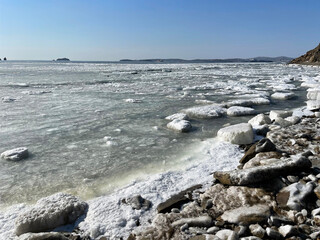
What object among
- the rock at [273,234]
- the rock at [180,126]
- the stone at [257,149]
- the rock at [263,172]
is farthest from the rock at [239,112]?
the rock at [273,234]

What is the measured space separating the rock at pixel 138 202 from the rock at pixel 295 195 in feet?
4.40

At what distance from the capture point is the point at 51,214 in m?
2.47

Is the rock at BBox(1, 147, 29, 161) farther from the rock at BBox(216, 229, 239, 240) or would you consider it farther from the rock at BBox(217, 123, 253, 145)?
the rock at BBox(217, 123, 253, 145)

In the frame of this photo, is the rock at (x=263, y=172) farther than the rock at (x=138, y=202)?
Yes

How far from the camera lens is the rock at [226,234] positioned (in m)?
2.01

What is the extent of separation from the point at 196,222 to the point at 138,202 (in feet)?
2.37

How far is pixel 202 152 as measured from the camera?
4.29 meters

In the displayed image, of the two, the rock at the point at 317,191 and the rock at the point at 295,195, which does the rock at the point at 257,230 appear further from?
the rock at the point at 317,191

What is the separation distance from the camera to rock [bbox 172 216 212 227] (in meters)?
2.28

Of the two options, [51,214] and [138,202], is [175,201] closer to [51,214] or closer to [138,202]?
[138,202]

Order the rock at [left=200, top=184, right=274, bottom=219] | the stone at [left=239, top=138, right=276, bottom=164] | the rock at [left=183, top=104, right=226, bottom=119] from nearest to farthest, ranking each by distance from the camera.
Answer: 1. the rock at [left=200, top=184, right=274, bottom=219]
2. the stone at [left=239, top=138, right=276, bottom=164]
3. the rock at [left=183, top=104, right=226, bottom=119]

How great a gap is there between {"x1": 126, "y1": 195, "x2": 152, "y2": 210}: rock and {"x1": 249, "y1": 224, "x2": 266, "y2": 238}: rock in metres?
1.06

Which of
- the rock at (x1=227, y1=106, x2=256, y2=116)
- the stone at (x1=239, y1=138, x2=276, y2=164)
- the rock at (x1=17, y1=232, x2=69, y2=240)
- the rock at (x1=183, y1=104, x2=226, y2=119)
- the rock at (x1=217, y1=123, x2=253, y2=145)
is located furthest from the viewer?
the rock at (x1=227, y1=106, x2=256, y2=116)

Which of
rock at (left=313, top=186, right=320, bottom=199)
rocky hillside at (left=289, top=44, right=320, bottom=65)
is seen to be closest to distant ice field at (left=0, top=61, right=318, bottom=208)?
rock at (left=313, top=186, right=320, bottom=199)
